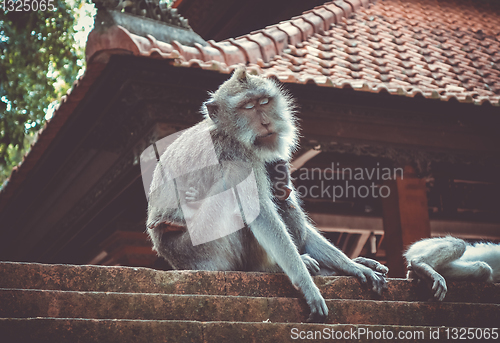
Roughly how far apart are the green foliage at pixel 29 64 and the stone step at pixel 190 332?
21.6 ft

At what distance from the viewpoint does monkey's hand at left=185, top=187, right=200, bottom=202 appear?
321 cm

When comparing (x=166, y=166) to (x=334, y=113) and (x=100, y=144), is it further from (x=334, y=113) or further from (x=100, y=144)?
(x=100, y=144)

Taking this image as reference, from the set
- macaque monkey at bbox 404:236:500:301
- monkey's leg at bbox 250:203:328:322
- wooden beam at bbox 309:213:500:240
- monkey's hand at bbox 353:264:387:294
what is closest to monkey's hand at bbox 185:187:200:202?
monkey's leg at bbox 250:203:328:322

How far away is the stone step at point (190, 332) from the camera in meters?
2.00

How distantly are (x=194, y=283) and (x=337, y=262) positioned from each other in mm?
1017

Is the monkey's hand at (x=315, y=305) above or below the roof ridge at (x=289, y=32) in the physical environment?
below

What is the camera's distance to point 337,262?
3.34 meters

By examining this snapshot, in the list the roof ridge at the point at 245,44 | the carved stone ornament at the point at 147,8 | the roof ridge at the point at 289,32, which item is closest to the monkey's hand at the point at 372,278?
the roof ridge at the point at 245,44

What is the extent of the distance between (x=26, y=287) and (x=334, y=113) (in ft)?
12.3

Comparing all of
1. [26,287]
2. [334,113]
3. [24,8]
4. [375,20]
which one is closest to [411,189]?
[334,113]

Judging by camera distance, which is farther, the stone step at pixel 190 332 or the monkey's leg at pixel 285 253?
the monkey's leg at pixel 285 253

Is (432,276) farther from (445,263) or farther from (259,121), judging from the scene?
(259,121)

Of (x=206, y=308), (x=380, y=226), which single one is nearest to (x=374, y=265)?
(x=206, y=308)

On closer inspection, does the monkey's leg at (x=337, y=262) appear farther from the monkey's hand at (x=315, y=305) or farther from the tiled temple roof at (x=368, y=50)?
the tiled temple roof at (x=368, y=50)
